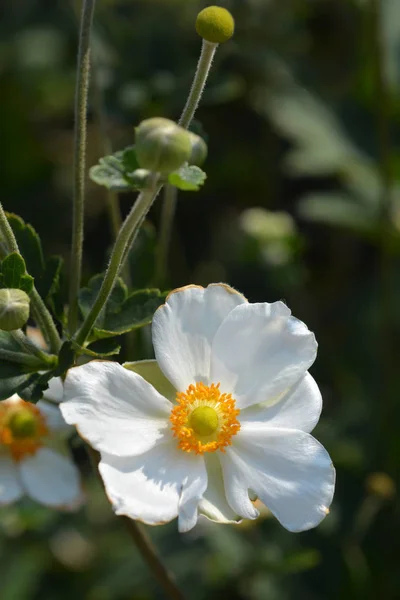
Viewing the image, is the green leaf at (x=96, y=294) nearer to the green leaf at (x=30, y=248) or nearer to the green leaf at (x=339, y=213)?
the green leaf at (x=30, y=248)

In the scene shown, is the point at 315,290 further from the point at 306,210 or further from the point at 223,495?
the point at 223,495

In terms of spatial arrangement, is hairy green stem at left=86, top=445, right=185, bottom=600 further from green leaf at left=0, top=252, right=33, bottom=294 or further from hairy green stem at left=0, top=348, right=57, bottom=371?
green leaf at left=0, top=252, right=33, bottom=294

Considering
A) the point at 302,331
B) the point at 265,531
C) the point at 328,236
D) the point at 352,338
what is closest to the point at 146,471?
the point at 302,331

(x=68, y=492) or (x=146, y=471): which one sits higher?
(x=146, y=471)

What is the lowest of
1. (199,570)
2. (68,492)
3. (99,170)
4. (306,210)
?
(199,570)

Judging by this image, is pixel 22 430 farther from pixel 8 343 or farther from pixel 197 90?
pixel 197 90

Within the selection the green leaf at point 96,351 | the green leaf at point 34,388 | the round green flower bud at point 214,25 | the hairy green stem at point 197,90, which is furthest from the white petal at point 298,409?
the round green flower bud at point 214,25

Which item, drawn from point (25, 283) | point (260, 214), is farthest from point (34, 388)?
point (260, 214)
